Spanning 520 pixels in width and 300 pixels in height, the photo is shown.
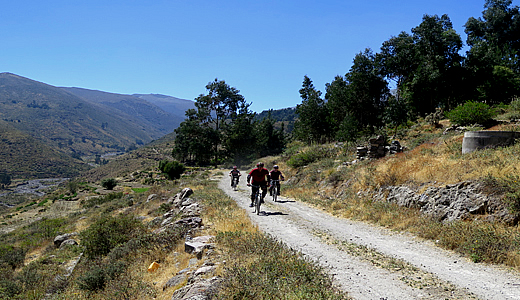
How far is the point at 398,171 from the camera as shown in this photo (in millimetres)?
13883

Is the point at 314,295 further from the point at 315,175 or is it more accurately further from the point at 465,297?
the point at 315,175

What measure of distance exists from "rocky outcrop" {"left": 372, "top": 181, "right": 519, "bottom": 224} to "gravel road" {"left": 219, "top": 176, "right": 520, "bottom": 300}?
1.49 meters

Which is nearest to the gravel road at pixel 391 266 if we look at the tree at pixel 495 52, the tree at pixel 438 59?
the tree at pixel 438 59

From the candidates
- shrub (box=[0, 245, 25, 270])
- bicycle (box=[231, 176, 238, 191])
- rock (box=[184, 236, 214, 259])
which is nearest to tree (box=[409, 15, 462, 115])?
bicycle (box=[231, 176, 238, 191])

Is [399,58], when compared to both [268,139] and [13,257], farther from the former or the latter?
[13,257]

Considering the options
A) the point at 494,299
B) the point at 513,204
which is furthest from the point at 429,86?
the point at 494,299

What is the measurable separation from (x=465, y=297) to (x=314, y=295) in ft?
8.47

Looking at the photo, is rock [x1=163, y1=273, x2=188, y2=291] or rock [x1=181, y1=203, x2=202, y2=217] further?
rock [x1=181, y1=203, x2=202, y2=217]

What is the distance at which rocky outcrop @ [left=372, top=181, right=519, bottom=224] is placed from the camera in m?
8.12

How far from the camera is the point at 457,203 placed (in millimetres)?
9211

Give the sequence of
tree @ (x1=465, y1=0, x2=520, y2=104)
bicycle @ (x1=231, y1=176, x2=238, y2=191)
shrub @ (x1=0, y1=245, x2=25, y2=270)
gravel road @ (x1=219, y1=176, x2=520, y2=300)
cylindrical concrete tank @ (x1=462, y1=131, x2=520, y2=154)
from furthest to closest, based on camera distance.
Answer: tree @ (x1=465, y1=0, x2=520, y2=104)
bicycle @ (x1=231, y1=176, x2=238, y2=191)
shrub @ (x1=0, y1=245, x2=25, y2=270)
cylindrical concrete tank @ (x1=462, y1=131, x2=520, y2=154)
gravel road @ (x1=219, y1=176, x2=520, y2=300)

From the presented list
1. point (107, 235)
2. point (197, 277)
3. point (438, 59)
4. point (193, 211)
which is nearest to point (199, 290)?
point (197, 277)

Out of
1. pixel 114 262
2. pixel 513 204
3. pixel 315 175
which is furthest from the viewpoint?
pixel 315 175

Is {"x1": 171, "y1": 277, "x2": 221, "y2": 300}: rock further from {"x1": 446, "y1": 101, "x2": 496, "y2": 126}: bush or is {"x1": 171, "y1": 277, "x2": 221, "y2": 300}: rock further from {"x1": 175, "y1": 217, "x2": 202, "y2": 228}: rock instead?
{"x1": 446, "y1": 101, "x2": 496, "y2": 126}: bush
